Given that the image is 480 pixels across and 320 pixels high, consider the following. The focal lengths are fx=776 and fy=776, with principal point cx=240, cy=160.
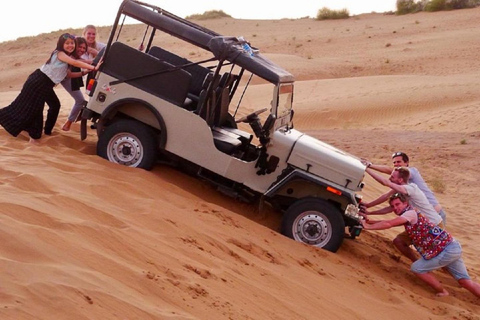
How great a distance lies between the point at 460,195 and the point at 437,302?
7.41 metres

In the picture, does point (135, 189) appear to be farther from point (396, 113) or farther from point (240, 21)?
point (240, 21)

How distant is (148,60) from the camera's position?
9180mm

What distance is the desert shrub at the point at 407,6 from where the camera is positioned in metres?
61.5

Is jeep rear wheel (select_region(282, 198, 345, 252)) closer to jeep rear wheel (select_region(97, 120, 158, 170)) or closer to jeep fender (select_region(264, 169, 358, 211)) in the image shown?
jeep fender (select_region(264, 169, 358, 211))

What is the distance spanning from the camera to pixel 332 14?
62.8 metres

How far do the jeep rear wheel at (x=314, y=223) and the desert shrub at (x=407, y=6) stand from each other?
182ft

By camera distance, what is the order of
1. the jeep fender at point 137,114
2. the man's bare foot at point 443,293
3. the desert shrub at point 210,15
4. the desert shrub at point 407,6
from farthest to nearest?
the desert shrub at point 210,15
the desert shrub at point 407,6
the jeep fender at point 137,114
the man's bare foot at point 443,293

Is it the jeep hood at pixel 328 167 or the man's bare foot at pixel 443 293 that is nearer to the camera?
the man's bare foot at pixel 443 293

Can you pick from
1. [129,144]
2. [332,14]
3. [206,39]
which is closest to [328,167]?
[206,39]

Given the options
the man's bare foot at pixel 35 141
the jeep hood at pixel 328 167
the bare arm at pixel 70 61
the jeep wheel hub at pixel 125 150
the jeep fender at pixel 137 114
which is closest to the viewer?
the jeep hood at pixel 328 167

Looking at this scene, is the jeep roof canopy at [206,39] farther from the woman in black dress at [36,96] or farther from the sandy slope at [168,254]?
the sandy slope at [168,254]

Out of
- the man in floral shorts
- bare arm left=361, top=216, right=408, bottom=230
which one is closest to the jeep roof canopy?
bare arm left=361, top=216, right=408, bottom=230

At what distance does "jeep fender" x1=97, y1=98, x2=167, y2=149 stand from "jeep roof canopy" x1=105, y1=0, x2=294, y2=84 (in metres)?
0.65

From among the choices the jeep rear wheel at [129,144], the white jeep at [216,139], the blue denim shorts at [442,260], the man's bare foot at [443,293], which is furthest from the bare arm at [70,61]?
the man's bare foot at [443,293]
